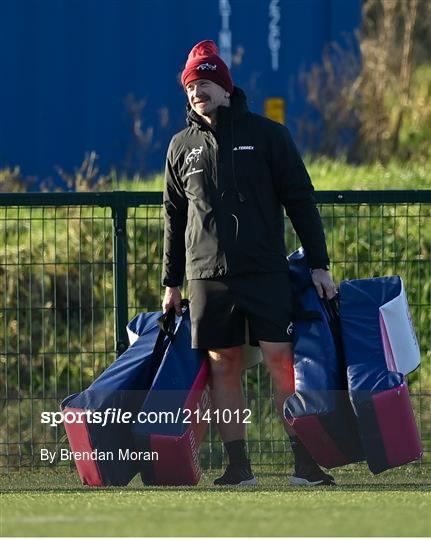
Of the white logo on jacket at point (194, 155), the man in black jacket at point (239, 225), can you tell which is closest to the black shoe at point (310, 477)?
the man in black jacket at point (239, 225)

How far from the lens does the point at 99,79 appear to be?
1730 cm

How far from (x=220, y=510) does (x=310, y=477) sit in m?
1.55

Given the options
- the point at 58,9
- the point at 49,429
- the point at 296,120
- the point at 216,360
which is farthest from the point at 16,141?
the point at 216,360

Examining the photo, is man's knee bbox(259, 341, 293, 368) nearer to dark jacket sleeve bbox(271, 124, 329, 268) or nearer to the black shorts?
the black shorts

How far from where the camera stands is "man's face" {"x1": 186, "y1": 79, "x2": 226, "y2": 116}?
7.68 m

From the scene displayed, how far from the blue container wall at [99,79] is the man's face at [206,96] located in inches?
358

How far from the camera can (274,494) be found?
7.21 meters

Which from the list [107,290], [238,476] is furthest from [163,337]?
[107,290]

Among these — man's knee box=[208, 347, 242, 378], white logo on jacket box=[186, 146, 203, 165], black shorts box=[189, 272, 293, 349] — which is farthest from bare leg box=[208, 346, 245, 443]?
white logo on jacket box=[186, 146, 203, 165]

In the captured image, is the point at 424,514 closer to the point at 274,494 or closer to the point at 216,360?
the point at 274,494

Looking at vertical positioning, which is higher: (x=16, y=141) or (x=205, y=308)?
(x=16, y=141)

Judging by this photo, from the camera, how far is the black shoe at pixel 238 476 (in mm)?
7879

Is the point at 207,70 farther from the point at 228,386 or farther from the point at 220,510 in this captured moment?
the point at 220,510

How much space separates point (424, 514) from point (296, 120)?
1156 centimetres
